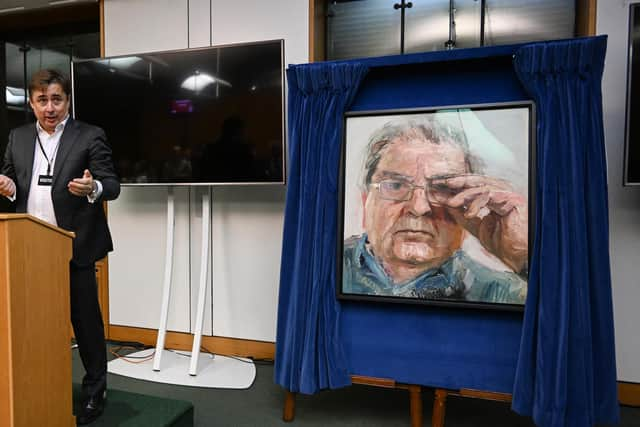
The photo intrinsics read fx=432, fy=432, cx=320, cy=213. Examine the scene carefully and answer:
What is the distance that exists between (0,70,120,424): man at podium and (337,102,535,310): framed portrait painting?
112 centimetres

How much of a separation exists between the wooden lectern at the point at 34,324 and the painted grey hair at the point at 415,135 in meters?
1.33

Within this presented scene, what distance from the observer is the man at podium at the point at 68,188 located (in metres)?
1.85

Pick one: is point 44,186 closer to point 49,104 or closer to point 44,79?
point 49,104

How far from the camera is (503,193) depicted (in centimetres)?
192

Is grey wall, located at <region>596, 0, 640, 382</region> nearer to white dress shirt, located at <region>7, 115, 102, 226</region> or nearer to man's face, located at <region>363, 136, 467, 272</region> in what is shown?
man's face, located at <region>363, 136, 467, 272</region>

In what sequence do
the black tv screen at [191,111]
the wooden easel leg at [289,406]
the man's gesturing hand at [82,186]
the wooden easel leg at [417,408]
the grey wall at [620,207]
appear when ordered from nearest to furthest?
the man's gesturing hand at [82,186]
the wooden easel leg at [417,408]
the wooden easel leg at [289,406]
the grey wall at [620,207]
the black tv screen at [191,111]

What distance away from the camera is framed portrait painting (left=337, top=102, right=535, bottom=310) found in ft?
6.26

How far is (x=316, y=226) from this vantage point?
6.91ft

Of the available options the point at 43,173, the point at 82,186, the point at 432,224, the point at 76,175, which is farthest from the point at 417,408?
the point at 43,173

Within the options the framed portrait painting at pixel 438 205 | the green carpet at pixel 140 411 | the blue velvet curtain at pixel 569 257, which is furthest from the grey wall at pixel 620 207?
the green carpet at pixel 140 411

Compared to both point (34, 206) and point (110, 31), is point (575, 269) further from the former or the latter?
point (110, 31)

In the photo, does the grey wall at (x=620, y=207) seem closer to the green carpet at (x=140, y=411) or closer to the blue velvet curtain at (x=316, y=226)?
the blue velvet curtain at (x=316, y=226)

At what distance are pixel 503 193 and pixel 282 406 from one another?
5.30 ft

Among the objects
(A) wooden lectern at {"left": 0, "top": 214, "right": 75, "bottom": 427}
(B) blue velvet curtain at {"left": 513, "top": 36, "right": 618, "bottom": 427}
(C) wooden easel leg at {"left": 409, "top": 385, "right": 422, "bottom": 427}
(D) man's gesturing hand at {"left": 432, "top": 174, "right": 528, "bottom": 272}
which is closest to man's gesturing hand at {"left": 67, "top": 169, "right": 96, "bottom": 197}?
(A) wooden lectern at {"left": 0, "top": 214, "right": 75, "bottom": 427}
